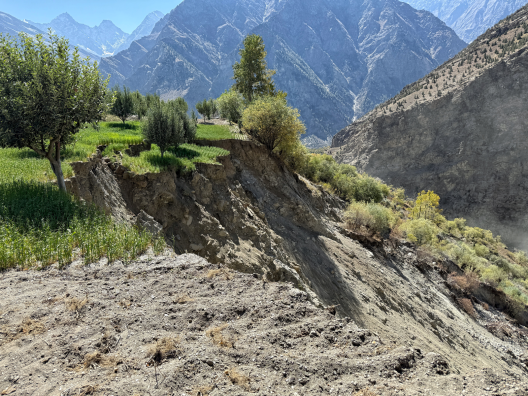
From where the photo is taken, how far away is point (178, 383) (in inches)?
117

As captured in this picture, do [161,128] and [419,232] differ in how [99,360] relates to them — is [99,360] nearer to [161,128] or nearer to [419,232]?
[161,128]

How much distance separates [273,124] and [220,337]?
1828cm

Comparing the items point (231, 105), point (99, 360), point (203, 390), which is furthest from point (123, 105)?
point (203, 390)

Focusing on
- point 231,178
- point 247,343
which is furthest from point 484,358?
Answer: point 247,343

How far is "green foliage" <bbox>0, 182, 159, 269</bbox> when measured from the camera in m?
5.45

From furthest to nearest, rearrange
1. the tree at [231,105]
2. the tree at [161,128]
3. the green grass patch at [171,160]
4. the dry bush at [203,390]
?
the tree at [231,105], the tree at [161,128], the green grass patch at [171,160], the dry bush at [203,390]

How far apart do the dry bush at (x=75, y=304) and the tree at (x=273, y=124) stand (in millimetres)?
17785

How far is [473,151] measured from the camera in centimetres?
7206

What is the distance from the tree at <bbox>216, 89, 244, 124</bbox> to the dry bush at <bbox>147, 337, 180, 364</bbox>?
96.4 ft

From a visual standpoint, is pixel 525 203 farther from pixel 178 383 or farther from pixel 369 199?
pixel 178 383

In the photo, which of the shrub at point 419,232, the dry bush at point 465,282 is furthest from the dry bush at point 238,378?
the shrub at point 419,232

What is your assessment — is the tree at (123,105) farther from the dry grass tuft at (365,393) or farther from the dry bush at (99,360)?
the dry grass tuft at (365,393)

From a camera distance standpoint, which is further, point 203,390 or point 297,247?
point 297,247

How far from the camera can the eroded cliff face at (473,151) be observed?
64.7 metres
